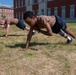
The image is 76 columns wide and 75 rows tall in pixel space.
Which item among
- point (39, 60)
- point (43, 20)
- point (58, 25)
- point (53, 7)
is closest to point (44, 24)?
point (43, 20)

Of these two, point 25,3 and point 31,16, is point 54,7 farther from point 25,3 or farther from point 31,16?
point 31,16

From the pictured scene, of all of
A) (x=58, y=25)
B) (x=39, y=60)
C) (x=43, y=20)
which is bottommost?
(x=39, y=60)

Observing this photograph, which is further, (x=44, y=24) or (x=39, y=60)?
(x=44, y=24)

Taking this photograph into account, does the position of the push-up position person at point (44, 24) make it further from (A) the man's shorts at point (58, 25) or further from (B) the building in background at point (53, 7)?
(B) the building in background at point (53, 7)

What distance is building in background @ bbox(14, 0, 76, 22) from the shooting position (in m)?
38.7

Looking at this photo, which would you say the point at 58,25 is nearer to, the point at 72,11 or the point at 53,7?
the point at 72,11

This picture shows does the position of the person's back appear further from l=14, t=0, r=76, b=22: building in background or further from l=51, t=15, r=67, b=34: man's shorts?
l=14, t=0, r=76, b=22: building in background

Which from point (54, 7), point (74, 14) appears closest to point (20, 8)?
point (54, 7)

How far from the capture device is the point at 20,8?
2402 inches

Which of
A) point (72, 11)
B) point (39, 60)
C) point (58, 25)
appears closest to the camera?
point (39, 60)

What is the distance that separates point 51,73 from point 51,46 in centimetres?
248

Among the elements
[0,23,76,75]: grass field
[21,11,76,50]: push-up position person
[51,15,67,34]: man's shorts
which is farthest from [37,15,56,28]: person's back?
[0,23,76,75]: grass field

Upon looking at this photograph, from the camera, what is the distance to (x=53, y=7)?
144 feet

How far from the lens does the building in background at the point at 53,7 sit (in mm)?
38719
